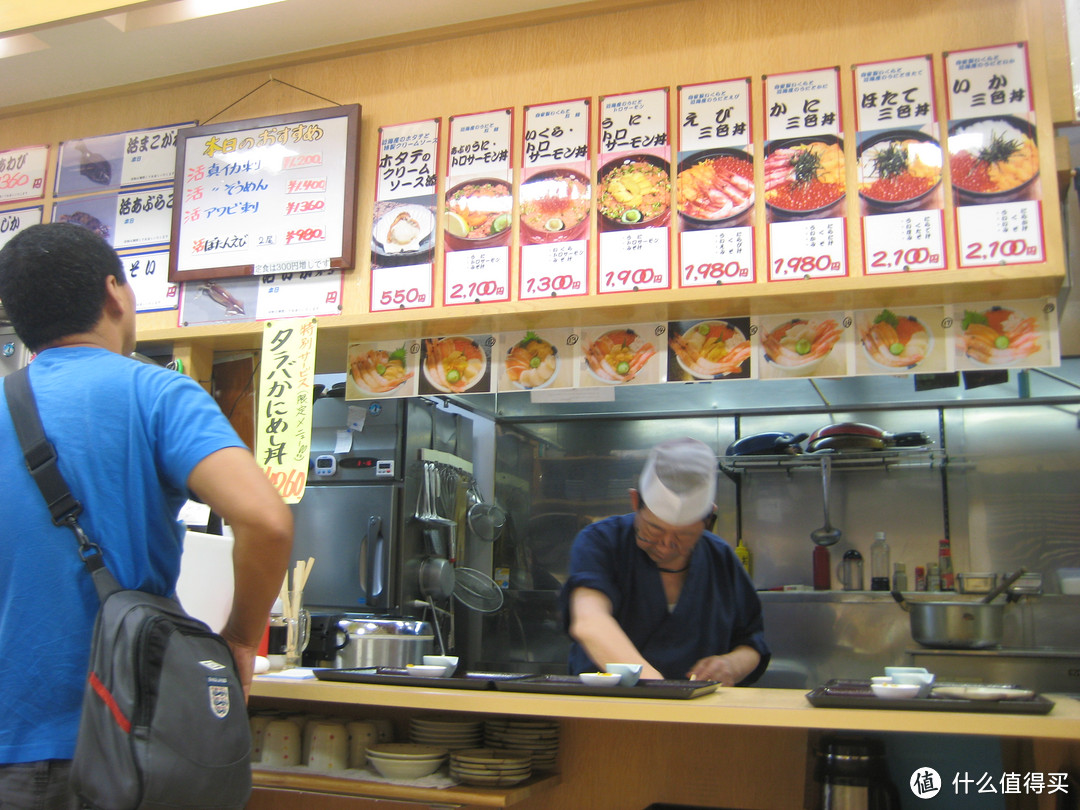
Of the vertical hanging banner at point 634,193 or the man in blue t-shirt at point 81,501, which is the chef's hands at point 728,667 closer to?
the vertical hanging banner at point 634,193

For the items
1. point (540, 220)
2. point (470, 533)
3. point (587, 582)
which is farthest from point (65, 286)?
point (470, 533)

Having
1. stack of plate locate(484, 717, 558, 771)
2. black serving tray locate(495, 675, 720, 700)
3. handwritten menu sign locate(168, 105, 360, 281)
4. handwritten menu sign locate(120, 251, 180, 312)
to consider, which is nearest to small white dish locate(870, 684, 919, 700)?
black serving tray locate(495, 675, 720, 700)

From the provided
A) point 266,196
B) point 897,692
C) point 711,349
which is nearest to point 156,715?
point 897,692

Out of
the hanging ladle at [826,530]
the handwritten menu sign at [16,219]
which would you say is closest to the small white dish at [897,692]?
the handwritten menu sign at [16,219]

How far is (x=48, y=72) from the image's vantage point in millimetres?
3393

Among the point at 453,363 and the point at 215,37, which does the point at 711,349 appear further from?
the point at 215,37

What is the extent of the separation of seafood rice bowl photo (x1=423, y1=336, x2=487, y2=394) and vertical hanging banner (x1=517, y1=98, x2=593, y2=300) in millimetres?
284

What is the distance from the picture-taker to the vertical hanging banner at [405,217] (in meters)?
2.95

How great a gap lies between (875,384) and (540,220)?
393 centimetres

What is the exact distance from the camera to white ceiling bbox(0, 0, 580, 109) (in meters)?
2.98

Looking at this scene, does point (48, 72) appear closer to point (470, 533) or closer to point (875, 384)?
point (470, 533)

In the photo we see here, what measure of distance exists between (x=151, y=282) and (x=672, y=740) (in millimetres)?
2395

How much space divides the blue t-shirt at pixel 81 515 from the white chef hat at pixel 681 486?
1.56m

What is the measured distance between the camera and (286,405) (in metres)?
2.76
